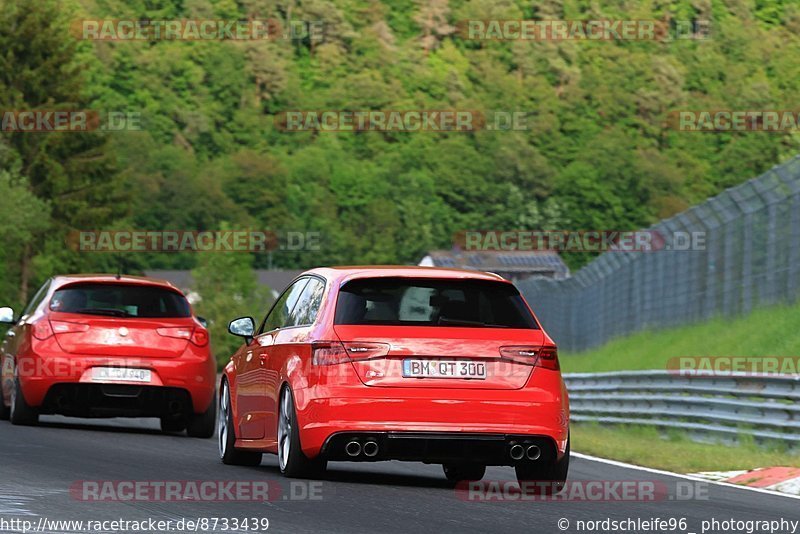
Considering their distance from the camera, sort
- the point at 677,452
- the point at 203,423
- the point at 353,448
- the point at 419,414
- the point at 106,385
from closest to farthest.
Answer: the point at 419,414 < the point at 353,448 < the point at 106,385 < the point at 203,423 < the point at 677,452

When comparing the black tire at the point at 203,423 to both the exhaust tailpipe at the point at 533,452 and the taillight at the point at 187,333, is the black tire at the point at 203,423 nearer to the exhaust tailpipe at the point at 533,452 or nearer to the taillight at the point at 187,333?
the taillight at the point at 187,333

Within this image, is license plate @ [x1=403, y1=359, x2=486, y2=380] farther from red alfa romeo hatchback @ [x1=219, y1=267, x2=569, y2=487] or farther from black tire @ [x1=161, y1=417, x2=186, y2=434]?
black tire @ [x1=161, y1=417, x2=186, y2=434]

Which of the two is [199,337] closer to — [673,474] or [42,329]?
[42,329]

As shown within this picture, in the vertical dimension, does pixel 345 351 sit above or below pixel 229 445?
above

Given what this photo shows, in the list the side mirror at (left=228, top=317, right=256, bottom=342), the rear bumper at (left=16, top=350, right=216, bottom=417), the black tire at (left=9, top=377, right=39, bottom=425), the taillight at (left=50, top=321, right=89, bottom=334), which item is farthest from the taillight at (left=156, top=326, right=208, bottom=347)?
the side mirror at (left=228, top=317, right=256, bottom=342)

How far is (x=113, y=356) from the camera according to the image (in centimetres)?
1591

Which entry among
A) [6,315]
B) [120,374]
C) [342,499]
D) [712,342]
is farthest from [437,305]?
[712,342]

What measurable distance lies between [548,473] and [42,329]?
22.1ft

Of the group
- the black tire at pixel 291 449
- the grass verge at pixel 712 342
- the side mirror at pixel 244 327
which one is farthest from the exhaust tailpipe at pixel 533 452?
the grass verge at pixel 712 342

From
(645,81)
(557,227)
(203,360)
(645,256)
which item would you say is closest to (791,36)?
(645,81)

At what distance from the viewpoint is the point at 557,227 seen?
160 metres

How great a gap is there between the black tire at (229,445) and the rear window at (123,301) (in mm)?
3410

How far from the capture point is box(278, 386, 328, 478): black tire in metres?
10.8

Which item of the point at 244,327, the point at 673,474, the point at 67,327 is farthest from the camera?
the point at 67,327
